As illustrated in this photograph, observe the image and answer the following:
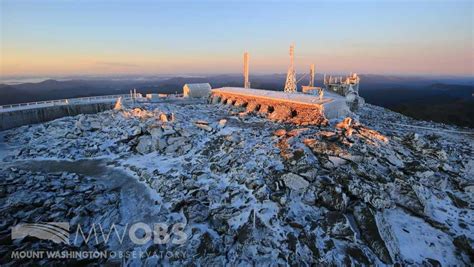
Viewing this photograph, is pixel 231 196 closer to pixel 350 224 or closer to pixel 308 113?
pixel 350 224

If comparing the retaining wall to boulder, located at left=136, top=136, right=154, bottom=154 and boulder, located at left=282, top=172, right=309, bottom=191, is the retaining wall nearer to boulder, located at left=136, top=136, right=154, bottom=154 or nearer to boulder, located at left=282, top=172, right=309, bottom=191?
boulder, located at left=136, top=136, right=154, bottom=154

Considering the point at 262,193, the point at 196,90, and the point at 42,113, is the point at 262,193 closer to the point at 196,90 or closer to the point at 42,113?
the point at 196,90

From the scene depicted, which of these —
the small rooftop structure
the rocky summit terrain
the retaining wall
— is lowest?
the rocky summit terrain

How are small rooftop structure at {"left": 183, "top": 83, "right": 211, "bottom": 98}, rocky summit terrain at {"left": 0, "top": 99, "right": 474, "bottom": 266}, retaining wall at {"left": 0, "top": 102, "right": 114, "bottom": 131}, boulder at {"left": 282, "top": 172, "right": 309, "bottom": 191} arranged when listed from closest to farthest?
1. rocky summit terrain at {"left": 0, "top": 99, "right": 474, "bottom": 266}
2. boulder at {"left": 282, "top": 172, "right": 309, "bottom": 191}
3. retaining wall at {"left": 0, "top": 102, "right": 114, "bottom": 131}
4. small rooftop structure at {"left": 183, "top": 83, "right": 211, "bottom": 98}

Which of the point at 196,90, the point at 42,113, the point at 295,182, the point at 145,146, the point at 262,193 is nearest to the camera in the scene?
the point at 262,193

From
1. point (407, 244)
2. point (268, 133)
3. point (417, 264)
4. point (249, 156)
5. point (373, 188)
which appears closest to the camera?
point (417, 264)

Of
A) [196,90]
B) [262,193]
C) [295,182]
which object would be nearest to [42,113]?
[196,90]

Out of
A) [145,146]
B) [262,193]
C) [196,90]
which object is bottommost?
[262,193]

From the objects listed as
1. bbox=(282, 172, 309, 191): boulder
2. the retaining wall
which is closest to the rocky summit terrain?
bbox=(282, 172, 309, 191): boulder

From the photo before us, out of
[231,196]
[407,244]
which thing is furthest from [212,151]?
[407,244]
